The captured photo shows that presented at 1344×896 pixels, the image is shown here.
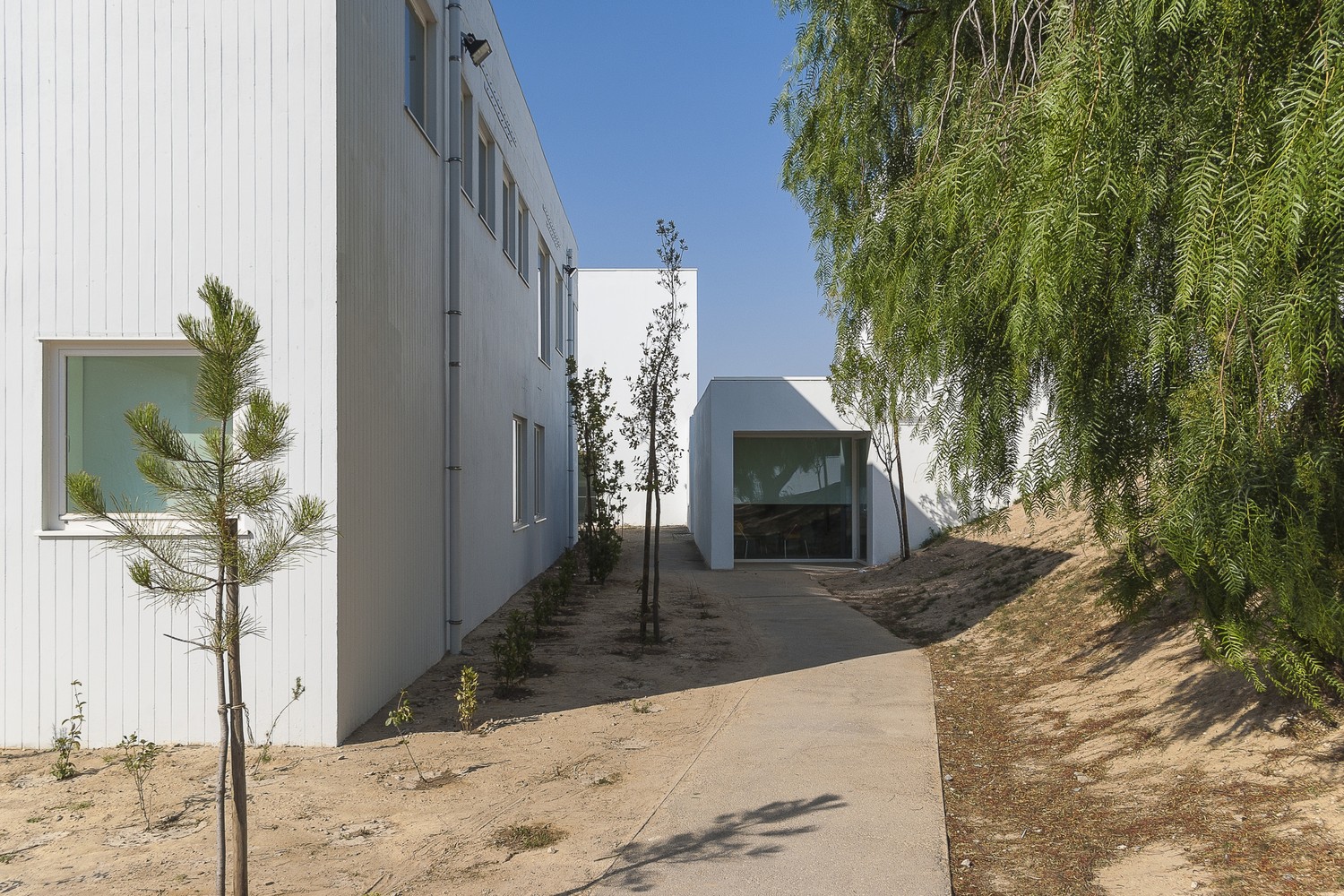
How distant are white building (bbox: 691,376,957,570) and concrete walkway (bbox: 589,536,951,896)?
9.10 m

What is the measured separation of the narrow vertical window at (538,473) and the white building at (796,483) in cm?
314

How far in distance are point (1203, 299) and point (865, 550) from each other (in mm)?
16153

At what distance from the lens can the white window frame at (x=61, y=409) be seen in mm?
5934

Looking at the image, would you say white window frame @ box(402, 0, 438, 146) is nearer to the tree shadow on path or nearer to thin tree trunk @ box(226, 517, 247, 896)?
thin tree trunk @ box(226, 517, 247, 896)

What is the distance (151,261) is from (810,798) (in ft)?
16.1

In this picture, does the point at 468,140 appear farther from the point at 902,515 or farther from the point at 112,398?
the point at 902,515

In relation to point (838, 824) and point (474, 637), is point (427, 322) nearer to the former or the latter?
point (474, 637)

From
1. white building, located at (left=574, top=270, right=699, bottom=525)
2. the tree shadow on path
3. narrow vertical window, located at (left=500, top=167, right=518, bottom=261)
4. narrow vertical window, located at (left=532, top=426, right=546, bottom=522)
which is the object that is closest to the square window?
the tree shadow on path

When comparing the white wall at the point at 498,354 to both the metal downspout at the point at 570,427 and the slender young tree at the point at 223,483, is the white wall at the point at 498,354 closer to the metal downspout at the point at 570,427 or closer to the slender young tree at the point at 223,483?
the metal downspout at the point at 570,427

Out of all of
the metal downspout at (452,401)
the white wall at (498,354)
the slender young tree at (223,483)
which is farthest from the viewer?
the white wall at (498,354)

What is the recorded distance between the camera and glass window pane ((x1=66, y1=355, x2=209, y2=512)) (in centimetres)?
604

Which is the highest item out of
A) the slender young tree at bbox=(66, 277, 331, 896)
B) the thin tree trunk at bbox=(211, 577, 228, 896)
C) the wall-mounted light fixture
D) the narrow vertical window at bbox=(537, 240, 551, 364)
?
the wall-mounted light fixture

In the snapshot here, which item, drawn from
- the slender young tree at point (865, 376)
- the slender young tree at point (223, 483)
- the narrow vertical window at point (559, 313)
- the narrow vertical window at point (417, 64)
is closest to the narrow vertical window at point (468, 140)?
the narrow vertical window at point (417, 64)

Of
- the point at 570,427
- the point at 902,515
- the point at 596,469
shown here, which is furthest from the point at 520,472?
the point at 570,427
